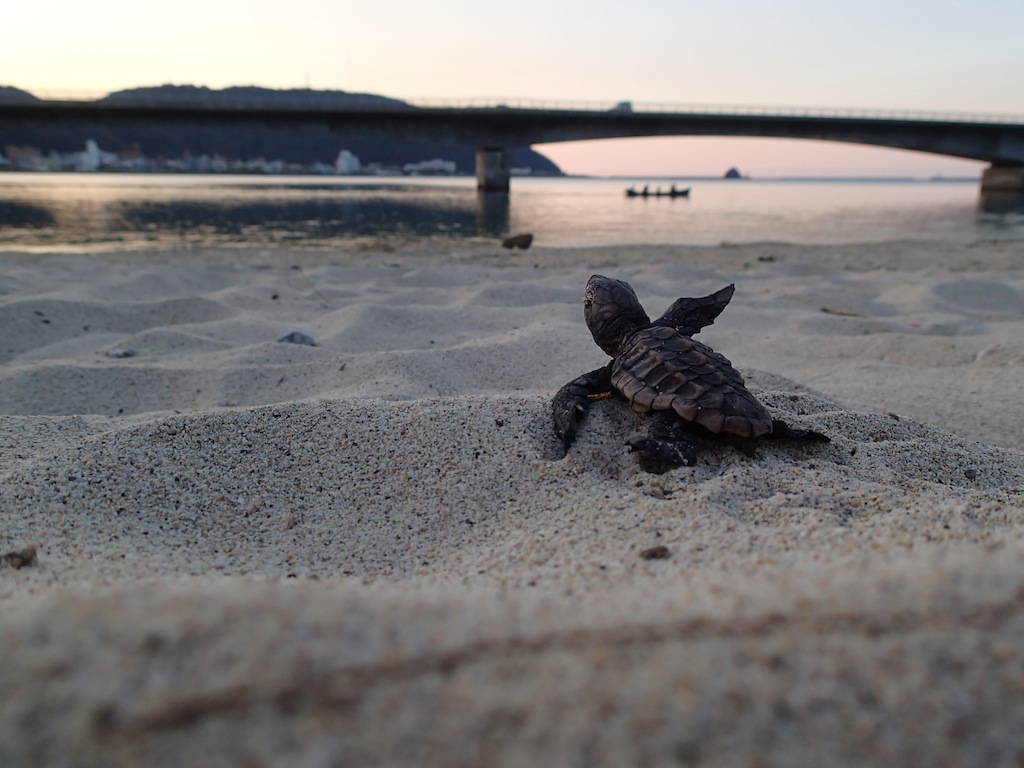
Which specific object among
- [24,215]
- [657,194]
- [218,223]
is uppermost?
[657,194]

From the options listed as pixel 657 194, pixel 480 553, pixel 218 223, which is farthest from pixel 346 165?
pixel 480 553

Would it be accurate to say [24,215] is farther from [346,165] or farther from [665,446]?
[346,165]

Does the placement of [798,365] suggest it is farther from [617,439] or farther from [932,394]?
[617,439]

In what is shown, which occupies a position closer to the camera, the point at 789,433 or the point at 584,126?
the point at 789,433

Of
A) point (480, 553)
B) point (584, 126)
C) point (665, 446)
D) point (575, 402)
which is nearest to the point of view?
point (480, 553)

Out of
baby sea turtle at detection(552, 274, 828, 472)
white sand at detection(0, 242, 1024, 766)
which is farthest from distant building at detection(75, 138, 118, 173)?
baby sea turtle at detection(552, 274, 828, 472)

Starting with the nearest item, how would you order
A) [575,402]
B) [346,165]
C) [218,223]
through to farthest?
[575,402], [218,223], [346,165]

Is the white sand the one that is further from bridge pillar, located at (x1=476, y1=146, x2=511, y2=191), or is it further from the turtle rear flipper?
bridge pillar, located at (x1=476, y1=146, x2=511, y2=191)
